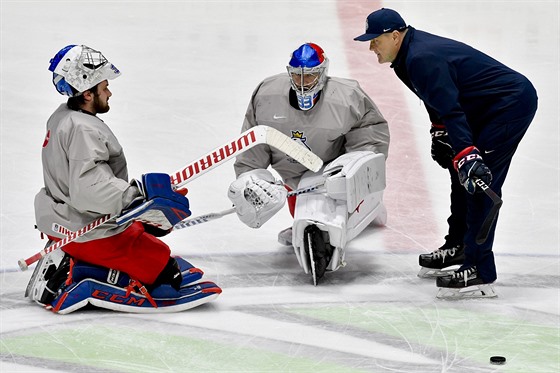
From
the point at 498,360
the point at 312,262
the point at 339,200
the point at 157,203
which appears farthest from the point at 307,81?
the point at 498,360

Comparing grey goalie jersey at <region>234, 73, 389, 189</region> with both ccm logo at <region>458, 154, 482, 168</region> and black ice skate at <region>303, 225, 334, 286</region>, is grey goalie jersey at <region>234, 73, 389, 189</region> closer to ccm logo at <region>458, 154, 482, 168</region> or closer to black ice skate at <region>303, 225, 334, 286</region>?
black ice skate at <region>303, 225, 334, 286</region>

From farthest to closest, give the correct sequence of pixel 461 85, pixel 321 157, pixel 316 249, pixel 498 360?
pixel 321 157 < pixel 316 249 < pixel 461 85 < pixel 498 360

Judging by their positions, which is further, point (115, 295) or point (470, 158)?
point (115, 295)

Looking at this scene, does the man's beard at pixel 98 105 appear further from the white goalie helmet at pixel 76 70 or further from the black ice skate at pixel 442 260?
the black ice skate at pixel 442 260

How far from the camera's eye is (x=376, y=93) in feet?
22.9

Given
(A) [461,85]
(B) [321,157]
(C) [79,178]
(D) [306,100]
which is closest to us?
(C) [79,178]

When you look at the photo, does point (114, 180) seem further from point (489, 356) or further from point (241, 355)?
point (489, 356)

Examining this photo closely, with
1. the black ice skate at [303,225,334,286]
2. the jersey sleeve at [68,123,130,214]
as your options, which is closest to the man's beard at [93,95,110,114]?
the jersey sleeve at [68,123,130,214]

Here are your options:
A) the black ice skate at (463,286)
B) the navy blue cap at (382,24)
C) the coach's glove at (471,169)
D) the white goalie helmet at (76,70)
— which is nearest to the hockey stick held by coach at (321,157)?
the navy blue cap at (382,24)

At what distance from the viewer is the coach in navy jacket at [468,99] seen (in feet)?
14.3

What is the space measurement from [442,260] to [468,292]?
0.31 metres

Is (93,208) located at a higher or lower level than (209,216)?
higher

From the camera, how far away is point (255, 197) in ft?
15.6

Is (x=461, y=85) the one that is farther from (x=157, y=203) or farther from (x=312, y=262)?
(x=157, y=203)
